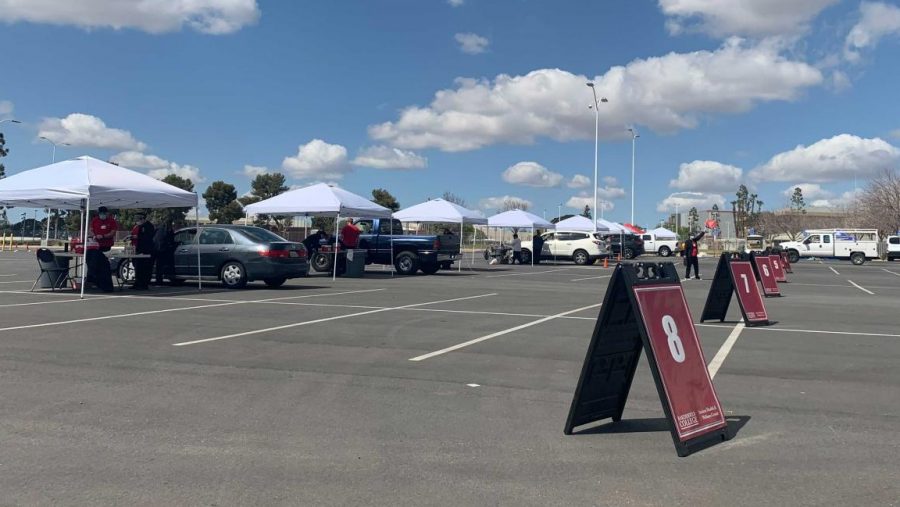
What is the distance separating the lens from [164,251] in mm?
17203

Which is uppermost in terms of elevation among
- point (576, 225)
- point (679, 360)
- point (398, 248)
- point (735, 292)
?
point (576, 225)

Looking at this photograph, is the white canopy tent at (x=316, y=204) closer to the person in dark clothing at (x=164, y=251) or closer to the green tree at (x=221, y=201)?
the person in dark clothing at (x=164, y=251)

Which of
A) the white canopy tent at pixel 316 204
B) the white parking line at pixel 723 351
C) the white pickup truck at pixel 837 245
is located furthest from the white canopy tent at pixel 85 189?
the white pickup truck at pixel 837 245

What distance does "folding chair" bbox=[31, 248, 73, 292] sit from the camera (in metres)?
15.0

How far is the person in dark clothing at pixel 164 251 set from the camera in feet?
55.3


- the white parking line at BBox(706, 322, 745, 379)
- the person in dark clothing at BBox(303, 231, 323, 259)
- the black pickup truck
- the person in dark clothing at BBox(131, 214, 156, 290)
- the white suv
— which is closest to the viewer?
the white parking line at BBox(706, 322, 745, 379)

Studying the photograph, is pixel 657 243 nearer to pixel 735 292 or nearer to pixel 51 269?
pixel 735 292

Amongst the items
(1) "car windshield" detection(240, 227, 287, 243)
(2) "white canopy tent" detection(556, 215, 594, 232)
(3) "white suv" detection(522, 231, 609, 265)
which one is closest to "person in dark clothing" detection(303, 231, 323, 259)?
(1) "car windshield" detection(240, 227, 287, 243)

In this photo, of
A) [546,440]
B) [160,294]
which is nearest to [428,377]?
[546,440]

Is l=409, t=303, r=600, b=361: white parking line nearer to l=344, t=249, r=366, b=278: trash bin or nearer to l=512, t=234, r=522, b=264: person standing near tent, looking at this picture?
l=344, t=249, r=366, b=278: trash bin

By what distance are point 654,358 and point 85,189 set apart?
12492mm

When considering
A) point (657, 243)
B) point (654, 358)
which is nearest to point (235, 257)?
point (654, 358)

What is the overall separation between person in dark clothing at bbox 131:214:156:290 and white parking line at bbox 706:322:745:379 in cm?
1206

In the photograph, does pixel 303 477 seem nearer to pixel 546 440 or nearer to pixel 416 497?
pixel 416 497
